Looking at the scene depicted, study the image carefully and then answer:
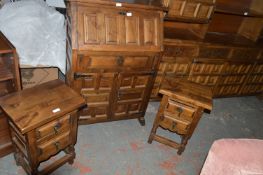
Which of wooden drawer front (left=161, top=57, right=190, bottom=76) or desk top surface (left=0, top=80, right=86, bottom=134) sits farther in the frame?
wooden drawer front (left=161, top=57, right=190, bottom=76)

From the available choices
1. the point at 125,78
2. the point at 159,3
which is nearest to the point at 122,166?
the point at 125,78

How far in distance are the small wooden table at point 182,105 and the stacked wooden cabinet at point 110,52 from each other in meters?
0.32

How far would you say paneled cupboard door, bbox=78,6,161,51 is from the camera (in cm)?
224

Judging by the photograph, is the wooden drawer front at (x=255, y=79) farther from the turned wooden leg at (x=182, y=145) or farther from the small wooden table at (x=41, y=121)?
the small wooden table at (x=41, y=121)

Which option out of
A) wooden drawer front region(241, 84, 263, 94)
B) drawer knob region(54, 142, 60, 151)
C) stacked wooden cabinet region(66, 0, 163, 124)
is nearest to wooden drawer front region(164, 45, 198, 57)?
stacked wooden cabinet region(66, 0, 163, 124)

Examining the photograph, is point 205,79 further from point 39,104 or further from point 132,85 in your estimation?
point 39,104

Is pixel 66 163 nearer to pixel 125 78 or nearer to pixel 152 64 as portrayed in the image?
A: pixel 125 78

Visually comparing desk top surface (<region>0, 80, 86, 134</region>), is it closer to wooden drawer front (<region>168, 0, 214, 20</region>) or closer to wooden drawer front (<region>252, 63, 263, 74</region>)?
wooden drawer front (<region>168, 0, 214, 20</region>)

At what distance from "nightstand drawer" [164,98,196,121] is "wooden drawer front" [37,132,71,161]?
1.05 m

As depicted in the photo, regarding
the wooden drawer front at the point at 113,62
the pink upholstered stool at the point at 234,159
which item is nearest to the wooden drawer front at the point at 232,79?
the wooden drawer front at the point at 113,62

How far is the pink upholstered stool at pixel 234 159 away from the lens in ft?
6.05

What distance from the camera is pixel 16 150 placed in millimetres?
2281

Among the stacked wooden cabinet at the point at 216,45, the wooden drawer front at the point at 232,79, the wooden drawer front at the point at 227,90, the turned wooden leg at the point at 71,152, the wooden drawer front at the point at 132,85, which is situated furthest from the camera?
the wooden drawer front at the point at 227,90

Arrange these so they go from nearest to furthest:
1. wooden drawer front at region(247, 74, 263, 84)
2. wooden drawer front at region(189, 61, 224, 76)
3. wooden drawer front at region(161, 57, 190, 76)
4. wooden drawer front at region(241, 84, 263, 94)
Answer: wooden drawer front at region(161, 57, 190, 76) < wooden drawer front at region(189, 61, 224, 76) < wooden drawer front at region(247, 74, 263, 84) < wooden drawer front at region(241, 84, 263, 94)
